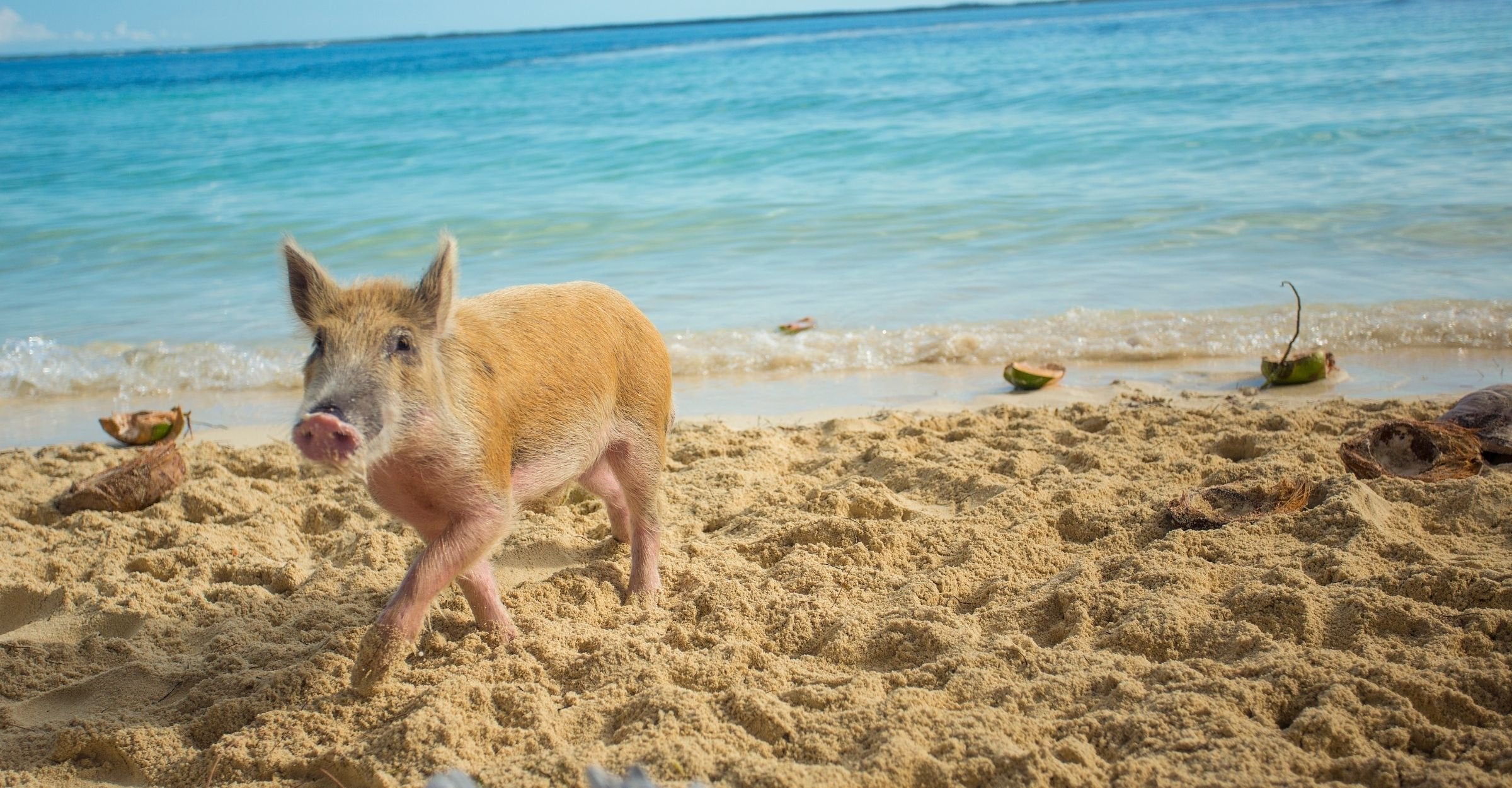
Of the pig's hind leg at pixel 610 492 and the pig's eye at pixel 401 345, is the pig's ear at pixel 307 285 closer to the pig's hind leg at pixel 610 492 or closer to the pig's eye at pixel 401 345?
the pig's eye at pixel 401 345

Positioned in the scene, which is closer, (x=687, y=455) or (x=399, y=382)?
(x=399, y=382)

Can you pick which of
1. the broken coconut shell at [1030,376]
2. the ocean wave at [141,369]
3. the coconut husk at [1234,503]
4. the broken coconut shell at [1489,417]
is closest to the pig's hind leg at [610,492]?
the coconut husk at [1234,503]

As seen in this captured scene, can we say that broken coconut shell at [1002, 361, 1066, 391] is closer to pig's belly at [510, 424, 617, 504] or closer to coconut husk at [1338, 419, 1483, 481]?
coconut husk at [1338, 419, 1483, 481]

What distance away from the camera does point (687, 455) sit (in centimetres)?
506

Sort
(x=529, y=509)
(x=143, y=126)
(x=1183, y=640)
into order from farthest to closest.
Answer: (x=143, y=126) < (x=529, y=509) < (x=1183, y=640)

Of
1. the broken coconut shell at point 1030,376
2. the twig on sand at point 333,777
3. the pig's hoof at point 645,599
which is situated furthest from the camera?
the broken coconut shell at point 1030,376

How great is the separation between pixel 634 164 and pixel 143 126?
50.9 feet

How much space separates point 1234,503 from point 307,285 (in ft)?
10.5

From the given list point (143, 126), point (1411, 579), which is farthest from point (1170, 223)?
point (143, 126)

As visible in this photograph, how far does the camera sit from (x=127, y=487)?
446 centimetres

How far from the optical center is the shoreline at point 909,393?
5609mm

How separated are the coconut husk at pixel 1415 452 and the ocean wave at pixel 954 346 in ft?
7.44

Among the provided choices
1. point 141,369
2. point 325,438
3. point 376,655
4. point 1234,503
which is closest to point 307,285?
point 325,438

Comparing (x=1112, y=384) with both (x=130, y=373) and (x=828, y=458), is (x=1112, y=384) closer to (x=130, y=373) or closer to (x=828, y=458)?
(x=828, y=458)
